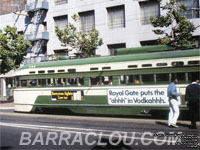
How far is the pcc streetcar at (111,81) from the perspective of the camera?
12.0 m

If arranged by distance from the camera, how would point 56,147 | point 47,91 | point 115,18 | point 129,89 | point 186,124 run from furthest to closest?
point 115,18
point 47,91
point 129,89
point 186,124
point 56,147

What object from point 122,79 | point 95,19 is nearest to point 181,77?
point 122,79

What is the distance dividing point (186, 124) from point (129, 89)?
3.18m

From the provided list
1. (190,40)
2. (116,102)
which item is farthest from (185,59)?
(190,40)

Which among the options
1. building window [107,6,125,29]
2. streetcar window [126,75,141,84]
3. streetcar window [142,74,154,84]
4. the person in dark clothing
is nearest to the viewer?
the person in dark clothing

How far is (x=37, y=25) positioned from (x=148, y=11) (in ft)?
48.1

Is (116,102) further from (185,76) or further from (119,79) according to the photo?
(185,76)

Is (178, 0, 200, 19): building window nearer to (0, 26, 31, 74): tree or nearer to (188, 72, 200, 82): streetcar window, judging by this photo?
(188, 72, 200, 82): streetcar window

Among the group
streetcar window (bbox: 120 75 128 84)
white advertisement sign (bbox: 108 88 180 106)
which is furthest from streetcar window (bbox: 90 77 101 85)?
streetcar window (bbox: 120 75 128 84)

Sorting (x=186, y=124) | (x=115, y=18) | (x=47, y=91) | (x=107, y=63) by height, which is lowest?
(x=186, y=124)

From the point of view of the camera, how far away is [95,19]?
27578mm

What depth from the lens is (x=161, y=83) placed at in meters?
12.1

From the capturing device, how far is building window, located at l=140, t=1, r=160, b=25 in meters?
24.0

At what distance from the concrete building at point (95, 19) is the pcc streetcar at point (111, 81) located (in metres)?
4.94
